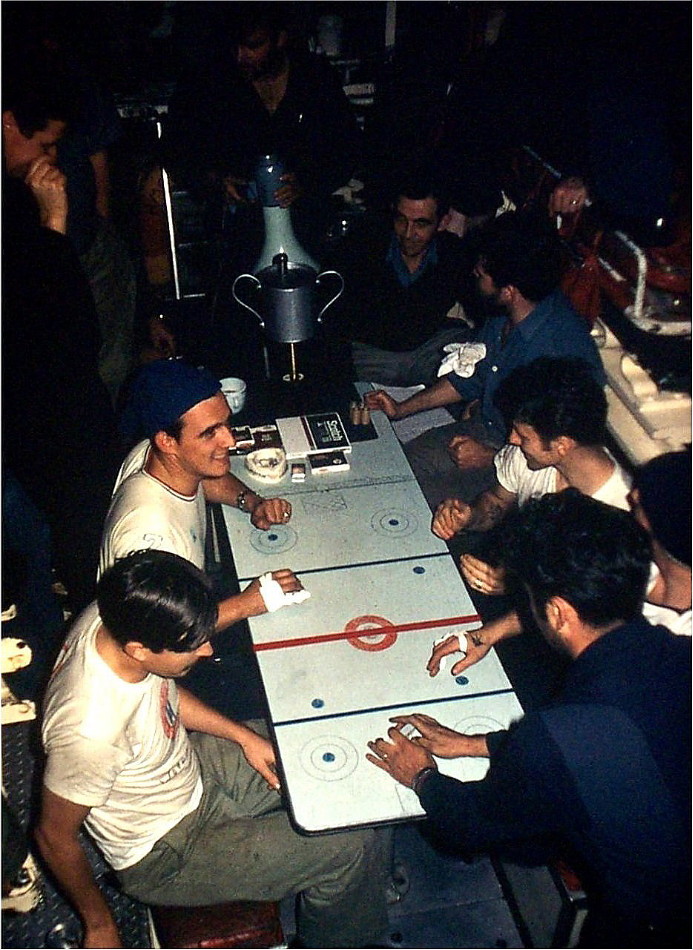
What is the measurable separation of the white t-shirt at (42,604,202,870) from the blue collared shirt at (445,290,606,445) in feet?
7.00

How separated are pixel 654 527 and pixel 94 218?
10.3ft

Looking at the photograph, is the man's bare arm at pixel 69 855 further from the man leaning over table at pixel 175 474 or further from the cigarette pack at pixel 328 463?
the cigarette pack at pixel 328 463

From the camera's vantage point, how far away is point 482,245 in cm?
364

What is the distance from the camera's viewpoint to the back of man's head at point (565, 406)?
2.77 metres

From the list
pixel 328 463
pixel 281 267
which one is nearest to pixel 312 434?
pixel 328 463

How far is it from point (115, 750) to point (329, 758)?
589 millimetres

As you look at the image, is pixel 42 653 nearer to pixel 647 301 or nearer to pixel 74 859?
pixel 74 859

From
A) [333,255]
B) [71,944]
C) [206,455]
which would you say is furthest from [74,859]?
[333,255]

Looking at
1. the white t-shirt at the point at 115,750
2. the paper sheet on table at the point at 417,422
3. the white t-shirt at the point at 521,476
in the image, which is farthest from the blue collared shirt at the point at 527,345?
the white t-shirt at the point at 115,750

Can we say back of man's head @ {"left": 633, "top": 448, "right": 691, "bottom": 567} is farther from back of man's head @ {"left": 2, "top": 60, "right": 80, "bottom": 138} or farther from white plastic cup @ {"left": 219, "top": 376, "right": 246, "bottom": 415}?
back of man's head @ {"left": 2, "top": 60, "right": 80, "bottom": 138}

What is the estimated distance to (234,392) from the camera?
3.49 m

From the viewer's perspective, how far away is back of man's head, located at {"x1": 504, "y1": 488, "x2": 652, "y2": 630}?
6.62 feet

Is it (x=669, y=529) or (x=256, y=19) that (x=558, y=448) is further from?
(x=256, y=19)

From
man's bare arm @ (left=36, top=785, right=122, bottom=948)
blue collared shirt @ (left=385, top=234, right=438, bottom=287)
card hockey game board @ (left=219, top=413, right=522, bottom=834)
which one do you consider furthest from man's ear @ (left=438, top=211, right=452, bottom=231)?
man's bare arm @ (left=36, top=785, right=122, bottom=948)
